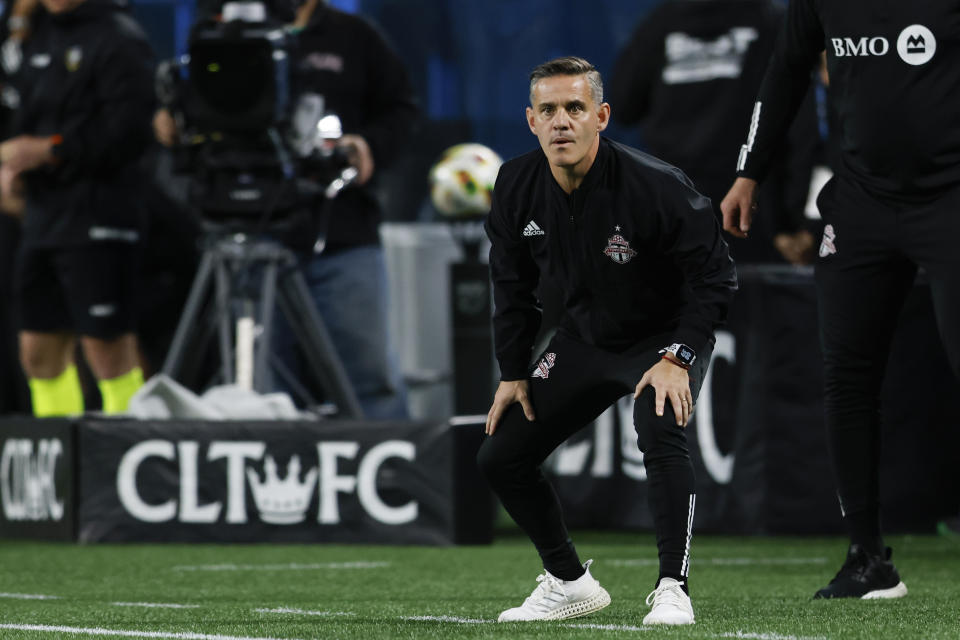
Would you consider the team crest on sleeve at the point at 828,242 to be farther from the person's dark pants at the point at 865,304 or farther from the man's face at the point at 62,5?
the man's face at the point at 62,5

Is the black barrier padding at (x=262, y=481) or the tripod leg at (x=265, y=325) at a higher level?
the tripod leg at (x=265, y=325)

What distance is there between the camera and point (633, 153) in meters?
3.66

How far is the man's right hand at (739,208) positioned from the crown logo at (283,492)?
6.80 feet

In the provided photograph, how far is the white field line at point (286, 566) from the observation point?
5020 mm

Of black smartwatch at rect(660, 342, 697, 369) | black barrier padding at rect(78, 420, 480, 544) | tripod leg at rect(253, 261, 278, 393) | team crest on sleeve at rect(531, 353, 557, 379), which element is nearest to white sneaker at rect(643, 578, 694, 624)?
black smartwatch at rect(660, 342, 697, 369)

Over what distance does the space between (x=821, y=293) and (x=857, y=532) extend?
0.57 metres

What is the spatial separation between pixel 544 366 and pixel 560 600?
1.63 feet

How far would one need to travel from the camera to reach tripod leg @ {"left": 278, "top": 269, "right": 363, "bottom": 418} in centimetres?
620

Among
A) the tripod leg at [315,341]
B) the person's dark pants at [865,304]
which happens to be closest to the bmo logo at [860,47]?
the person's dark pants at [865,304]

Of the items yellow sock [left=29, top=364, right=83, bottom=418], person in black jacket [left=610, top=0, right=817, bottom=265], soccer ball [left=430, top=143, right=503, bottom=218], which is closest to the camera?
person in black jacket [left=610, top=0, right=817, bottom=265]

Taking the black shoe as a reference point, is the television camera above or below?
above

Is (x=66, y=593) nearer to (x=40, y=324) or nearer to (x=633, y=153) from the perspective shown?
(x=633, y=153)

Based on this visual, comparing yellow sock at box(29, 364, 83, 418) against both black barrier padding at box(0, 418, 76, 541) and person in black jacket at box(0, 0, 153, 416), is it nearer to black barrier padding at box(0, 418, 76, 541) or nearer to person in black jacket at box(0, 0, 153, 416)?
person in black jacket at box(0, 0, 153, 416)

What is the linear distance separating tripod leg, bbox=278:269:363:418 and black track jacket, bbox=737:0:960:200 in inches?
102
